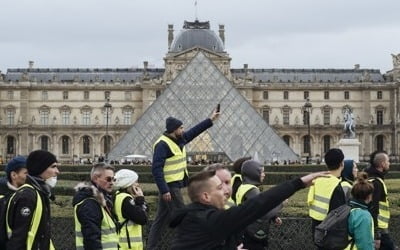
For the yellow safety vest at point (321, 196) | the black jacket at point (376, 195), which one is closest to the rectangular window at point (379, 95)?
the black jacket at point (376, 195)

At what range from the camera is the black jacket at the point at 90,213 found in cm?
729

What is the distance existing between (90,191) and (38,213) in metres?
0.91

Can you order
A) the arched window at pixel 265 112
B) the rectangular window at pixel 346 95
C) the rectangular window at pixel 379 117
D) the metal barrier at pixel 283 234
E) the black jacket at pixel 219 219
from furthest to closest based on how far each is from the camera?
the rectangular window at pixel 346 95
the rectangular window at pixel 379 117
the arched window at pixel 265 112
the metal barrier at pixel 283 234
the black jacket at pixel 219 219

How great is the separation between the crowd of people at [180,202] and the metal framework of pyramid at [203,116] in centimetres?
3768

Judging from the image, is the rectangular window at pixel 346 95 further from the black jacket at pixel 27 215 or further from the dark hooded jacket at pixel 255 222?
the black jacket at pixel 27 215

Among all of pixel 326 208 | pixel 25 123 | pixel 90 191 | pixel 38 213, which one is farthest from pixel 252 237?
pixel 25 123

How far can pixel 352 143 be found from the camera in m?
41.0

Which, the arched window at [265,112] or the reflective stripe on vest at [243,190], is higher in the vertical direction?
the arched window at [265,112]

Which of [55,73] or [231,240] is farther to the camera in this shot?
[55,73]

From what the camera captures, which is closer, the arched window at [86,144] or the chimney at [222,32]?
the arched window at [86,144]

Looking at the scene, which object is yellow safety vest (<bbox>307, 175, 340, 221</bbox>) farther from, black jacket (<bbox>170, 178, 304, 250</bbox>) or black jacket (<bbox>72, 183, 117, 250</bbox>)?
black jacket (<bbox>170, 178, 304, 250</bbox>)

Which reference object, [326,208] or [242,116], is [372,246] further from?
[242,116]

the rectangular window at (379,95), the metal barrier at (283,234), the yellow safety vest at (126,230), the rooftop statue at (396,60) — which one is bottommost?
the metal barrier at (283,234)

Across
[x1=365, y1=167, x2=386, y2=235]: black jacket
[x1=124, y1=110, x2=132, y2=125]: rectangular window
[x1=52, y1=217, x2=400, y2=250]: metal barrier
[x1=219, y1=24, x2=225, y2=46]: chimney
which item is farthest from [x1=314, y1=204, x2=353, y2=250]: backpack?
[x1=219, y1=24, x2=225, y2=46]: chimney
